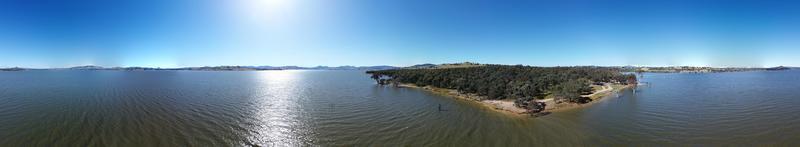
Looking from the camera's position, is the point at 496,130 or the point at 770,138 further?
the point at 496,130

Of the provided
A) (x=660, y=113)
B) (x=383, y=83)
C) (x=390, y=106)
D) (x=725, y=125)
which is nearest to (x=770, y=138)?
(x=725, y=125)

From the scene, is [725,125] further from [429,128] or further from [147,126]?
[147,126]

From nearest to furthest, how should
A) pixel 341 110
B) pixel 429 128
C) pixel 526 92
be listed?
pixel 429 128 < pixel 341 110 < pixel 526 92

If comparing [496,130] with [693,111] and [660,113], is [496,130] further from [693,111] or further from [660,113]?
[693,111]

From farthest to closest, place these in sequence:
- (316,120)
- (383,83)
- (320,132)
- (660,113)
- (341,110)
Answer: (383,83)
(341,110)
(660,113)
(316,120)
(320,132)

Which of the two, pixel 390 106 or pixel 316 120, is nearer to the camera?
pixel 316 120

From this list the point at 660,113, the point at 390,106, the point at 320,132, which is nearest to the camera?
the point at 320,132

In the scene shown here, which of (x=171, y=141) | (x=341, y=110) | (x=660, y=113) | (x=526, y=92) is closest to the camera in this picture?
(x=171, y=141)

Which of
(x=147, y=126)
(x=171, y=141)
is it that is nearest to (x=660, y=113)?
(x=171, y=141)
